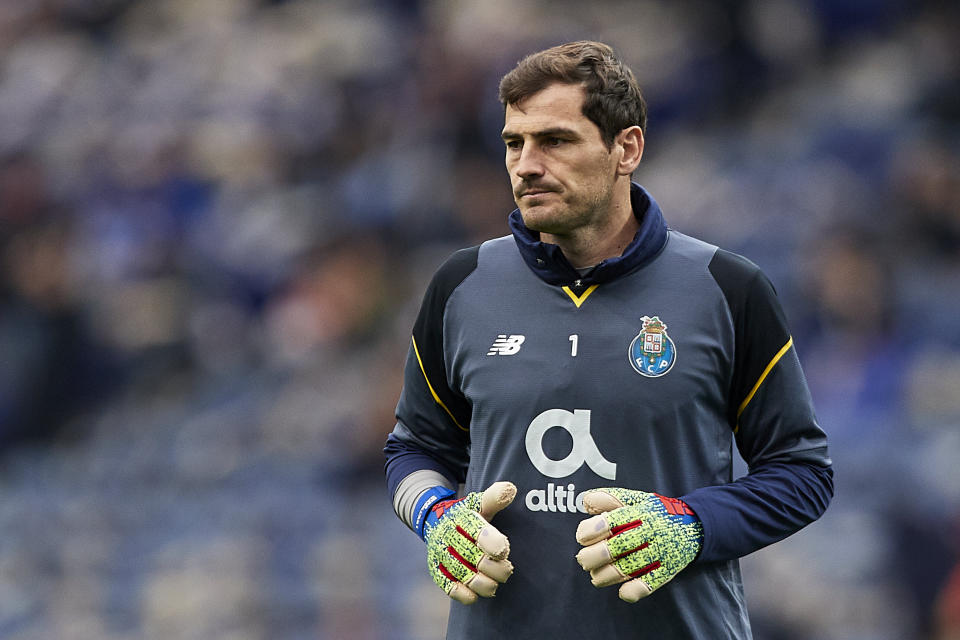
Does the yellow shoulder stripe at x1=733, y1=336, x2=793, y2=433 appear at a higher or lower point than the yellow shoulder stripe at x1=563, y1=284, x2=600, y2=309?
lower

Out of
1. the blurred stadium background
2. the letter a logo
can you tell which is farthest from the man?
the blurred stadium background

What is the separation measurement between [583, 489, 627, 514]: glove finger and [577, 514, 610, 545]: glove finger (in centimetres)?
3

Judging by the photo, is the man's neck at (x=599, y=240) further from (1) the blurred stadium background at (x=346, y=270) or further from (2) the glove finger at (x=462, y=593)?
(1) the blurred stadium background at (x=346, y=270)

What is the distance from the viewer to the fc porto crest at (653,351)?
2.46 metres

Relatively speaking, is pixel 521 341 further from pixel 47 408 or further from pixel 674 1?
pixel 47 408

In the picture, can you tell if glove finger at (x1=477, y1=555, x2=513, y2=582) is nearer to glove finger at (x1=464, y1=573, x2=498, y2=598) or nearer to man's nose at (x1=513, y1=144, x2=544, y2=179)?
glove finger at (x1=464, y1=573, x2=498, y2=598)

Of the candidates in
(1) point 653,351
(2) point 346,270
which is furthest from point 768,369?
(2) point 346,270

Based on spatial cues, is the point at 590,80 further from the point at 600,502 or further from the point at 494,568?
the point at 494,568

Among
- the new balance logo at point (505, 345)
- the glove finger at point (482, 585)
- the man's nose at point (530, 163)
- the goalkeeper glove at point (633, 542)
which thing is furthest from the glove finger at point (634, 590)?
the man's nose at point (530, 163)

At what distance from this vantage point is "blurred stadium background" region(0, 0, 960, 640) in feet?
19.6

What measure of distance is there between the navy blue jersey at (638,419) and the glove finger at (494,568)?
142 mm

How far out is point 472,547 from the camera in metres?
2.34

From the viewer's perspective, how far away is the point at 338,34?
28.8ft

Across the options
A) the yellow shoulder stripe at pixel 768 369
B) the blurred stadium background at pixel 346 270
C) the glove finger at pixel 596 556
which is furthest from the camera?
the blurred stadium background at pixel 346 270
